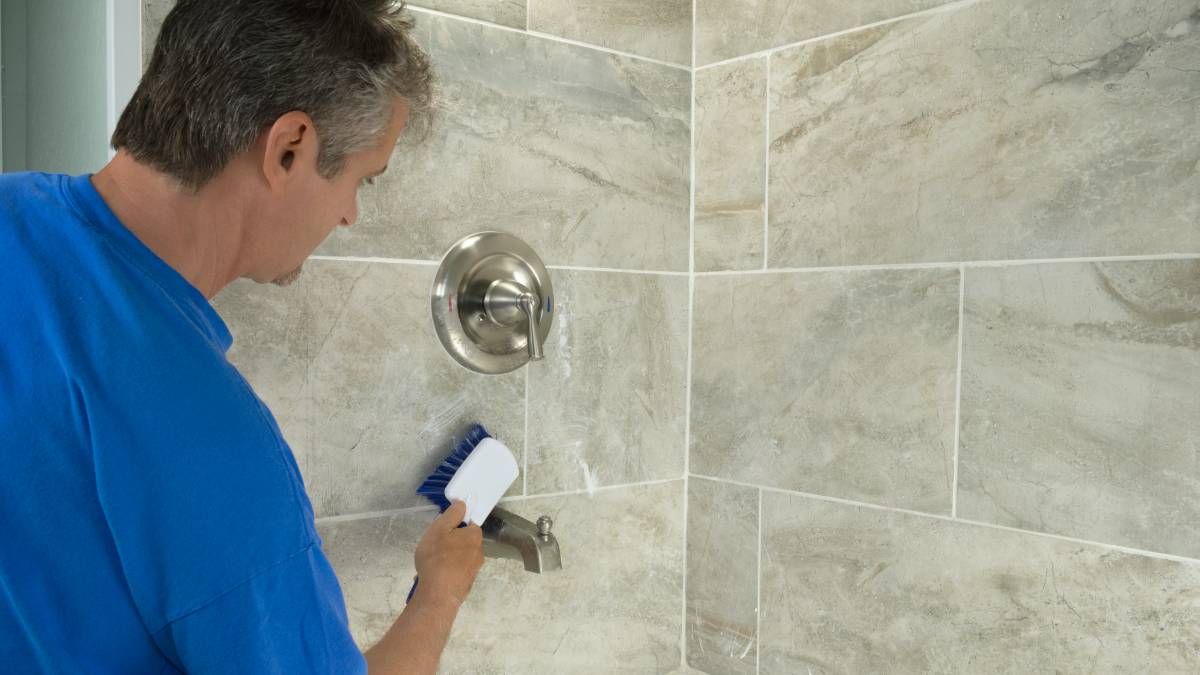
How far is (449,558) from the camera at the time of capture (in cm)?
121

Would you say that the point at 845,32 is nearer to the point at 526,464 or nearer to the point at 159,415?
the point at 526,464

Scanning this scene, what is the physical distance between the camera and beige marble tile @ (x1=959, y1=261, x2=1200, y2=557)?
1192 mm

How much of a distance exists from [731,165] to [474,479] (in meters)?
Result: 0.69

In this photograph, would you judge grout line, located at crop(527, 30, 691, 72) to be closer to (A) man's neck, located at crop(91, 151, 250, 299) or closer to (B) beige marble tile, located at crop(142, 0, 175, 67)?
(B) beige marble tile, located at crop(142, 0, 175, 67)

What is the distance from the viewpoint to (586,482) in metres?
1.63

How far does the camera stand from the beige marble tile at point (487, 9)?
1442mm

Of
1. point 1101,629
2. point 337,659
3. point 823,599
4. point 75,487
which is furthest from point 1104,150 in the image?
point 75,487

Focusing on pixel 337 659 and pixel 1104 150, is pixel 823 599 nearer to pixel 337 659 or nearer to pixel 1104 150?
pixel 1104 150

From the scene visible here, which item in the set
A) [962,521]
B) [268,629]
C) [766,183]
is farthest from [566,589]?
[268,629]

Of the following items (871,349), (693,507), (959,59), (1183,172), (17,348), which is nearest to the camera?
(17,348)

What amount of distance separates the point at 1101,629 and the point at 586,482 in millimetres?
746

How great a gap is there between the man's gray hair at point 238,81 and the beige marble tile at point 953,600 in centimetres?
100

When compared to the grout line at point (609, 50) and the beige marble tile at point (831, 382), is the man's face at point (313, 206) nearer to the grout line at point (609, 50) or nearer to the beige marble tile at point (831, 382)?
the grout line at point (609, 50)

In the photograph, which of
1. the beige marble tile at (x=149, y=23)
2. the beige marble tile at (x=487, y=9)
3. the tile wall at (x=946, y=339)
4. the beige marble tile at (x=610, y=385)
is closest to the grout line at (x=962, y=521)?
the tile wall at (x=946, y=339)
